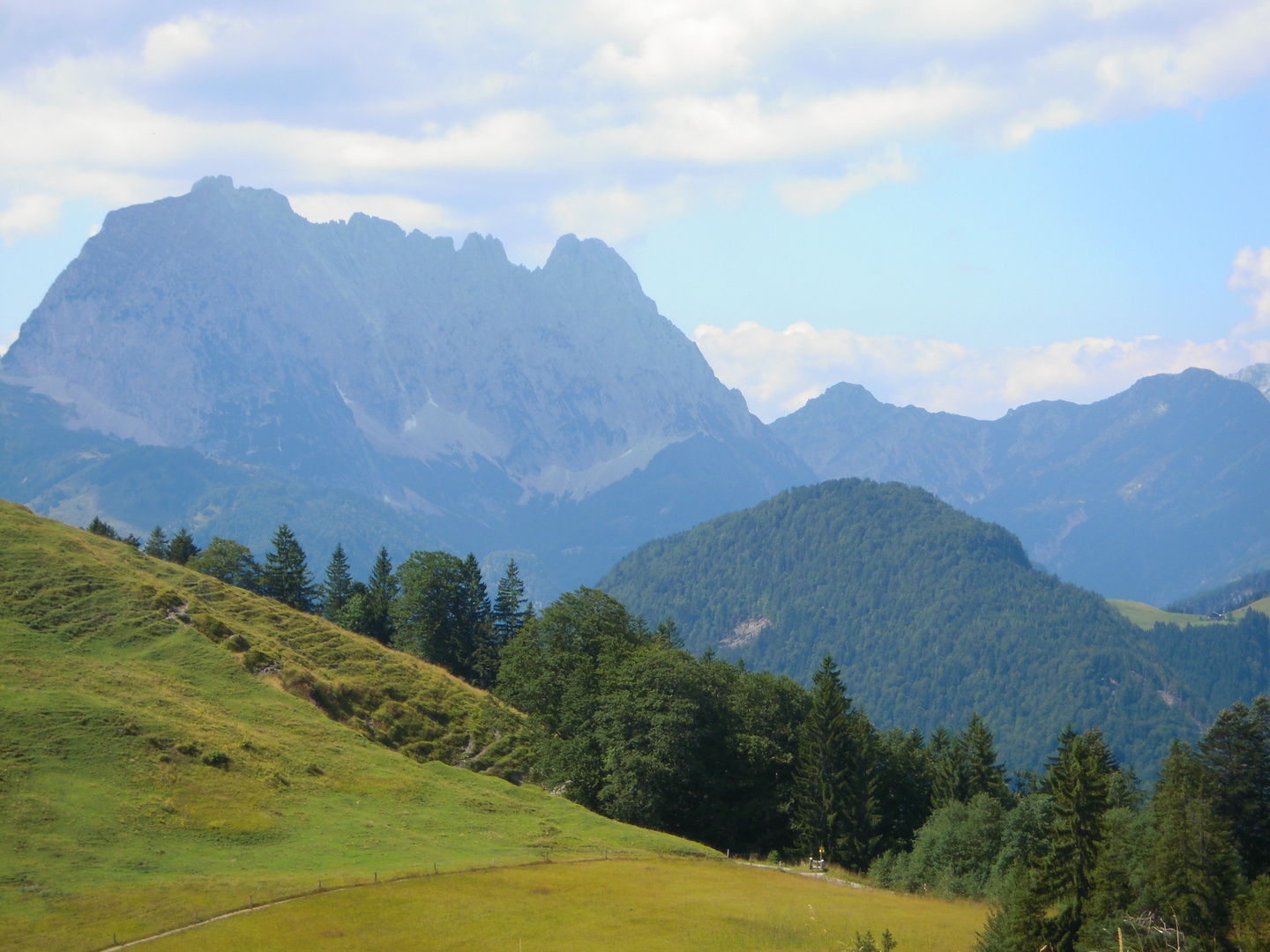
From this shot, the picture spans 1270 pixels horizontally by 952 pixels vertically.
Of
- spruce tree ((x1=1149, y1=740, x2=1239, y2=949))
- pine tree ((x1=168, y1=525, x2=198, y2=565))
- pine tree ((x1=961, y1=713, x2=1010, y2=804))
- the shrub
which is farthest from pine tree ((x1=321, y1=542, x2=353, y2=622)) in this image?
spruce tree ((x1=1149, y1=740, x2=1239, y2=949))

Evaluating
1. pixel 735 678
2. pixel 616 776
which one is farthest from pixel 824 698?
pixel 616 776

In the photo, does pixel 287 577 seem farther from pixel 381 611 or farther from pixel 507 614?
pixel 507 614

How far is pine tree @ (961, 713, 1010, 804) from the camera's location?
10000 cm

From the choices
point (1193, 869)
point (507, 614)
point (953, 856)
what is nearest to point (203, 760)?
point (953, 856)

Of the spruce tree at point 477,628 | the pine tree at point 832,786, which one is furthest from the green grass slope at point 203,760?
the spruce tree at point 477,628

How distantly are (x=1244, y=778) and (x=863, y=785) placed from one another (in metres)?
31.0

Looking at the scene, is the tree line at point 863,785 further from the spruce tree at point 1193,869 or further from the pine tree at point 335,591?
the pine tree at point 335,591

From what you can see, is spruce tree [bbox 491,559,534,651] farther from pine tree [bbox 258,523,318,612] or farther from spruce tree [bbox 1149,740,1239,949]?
spruce tree [bbox 1149,740,1239,949]

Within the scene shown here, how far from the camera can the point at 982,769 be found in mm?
101438

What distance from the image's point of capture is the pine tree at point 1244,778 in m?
70.8

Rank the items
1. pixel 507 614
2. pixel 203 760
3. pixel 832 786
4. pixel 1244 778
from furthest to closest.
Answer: pixel 507 614
pixel 832 786
pixel 1244 778
pixel 203 760

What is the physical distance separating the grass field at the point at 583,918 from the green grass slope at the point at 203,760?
112 inches

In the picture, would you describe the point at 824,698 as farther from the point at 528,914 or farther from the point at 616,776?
the point at 528,914

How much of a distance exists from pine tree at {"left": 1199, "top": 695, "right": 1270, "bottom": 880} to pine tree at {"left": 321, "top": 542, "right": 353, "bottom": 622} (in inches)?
4350
